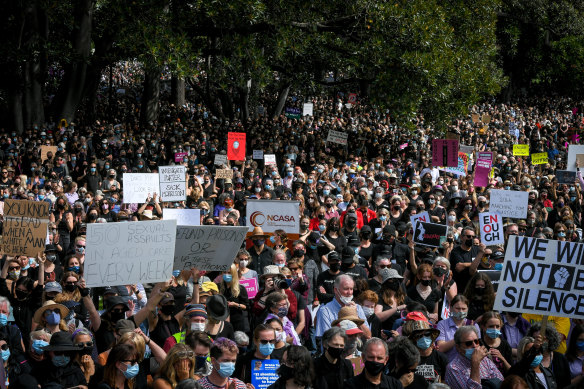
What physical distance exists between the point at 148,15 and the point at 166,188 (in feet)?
26.1

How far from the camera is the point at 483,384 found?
21.8ft

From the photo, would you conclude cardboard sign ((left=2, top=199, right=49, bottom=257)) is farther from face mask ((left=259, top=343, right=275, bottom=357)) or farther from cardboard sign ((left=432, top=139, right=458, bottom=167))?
cardboard sign ((left=432, top=139, right=458, bottom=167))

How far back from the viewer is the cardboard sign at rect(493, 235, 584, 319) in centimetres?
765

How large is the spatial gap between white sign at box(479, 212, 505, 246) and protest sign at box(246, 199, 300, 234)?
9.98ft

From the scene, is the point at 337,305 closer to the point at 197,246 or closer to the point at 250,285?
the point at 197,246

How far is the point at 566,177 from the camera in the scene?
60.2ft

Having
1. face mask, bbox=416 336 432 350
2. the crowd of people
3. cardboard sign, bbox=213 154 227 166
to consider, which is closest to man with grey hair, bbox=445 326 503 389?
the crowd of people

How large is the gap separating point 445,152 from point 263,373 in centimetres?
1402

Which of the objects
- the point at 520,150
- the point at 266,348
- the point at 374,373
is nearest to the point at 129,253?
the point at 266,348

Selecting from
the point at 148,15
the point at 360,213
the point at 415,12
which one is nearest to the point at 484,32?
the point at 415,12

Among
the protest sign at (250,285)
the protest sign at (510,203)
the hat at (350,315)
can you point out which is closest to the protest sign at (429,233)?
the protest sign at (250,285)

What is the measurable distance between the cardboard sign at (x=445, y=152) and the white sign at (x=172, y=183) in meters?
6.99

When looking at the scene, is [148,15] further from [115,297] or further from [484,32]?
[115,297]

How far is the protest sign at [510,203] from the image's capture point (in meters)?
15.4
